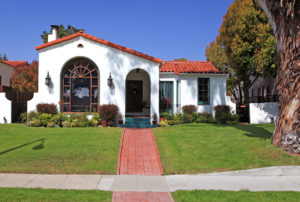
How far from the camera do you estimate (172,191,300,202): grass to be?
15.2 ft

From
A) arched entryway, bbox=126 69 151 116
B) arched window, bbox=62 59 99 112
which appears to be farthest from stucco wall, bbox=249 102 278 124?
arched window, bbox=62 59 99 112

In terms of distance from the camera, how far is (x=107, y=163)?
23.4ft

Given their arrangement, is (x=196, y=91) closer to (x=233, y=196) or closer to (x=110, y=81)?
(x=110, y=81)

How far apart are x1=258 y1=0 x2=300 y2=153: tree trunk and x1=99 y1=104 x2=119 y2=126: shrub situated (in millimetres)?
7934

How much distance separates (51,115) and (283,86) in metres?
11.2

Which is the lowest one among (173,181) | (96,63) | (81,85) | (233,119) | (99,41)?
(173,181)

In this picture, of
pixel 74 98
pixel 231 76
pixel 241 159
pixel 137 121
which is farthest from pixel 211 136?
pixel 231 76

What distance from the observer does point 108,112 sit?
12.4m

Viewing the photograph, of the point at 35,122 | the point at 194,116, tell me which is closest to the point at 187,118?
the point at 194,116

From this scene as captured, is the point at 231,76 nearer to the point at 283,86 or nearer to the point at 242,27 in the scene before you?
the point at 242,27

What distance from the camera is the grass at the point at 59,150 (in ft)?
22.0

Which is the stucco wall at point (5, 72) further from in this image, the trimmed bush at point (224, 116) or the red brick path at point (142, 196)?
the red brick path at point (142, 196)

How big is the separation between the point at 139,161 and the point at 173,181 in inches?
75.9

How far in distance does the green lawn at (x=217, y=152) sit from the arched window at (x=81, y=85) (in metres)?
5.11
